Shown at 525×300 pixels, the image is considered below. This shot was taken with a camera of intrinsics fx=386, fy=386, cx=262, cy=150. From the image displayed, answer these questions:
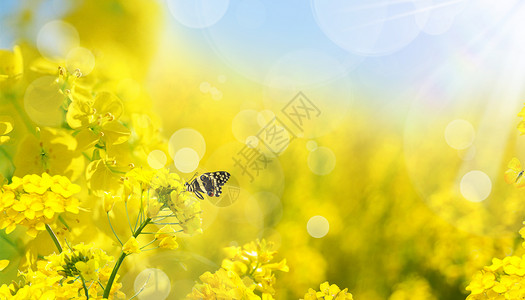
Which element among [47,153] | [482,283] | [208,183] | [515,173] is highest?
[515,173]

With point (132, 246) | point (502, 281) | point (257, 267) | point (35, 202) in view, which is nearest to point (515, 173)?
point (502, 281)

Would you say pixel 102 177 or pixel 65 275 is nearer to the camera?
pixel 65 275

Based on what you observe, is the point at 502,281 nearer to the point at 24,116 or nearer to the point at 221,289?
the point at 221,289

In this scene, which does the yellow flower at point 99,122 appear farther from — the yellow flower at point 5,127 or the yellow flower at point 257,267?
the yellow flower at point 257,267

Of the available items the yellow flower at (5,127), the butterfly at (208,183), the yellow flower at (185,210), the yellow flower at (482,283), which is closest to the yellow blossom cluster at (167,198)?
the yellow flower at (185,210)

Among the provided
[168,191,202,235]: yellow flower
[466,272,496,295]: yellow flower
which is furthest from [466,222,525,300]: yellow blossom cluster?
[168,191,202,235]: yellow flower

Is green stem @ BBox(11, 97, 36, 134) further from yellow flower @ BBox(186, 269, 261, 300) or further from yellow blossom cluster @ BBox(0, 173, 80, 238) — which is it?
yellow flower @ BBox(186, 269, 261, 300)
